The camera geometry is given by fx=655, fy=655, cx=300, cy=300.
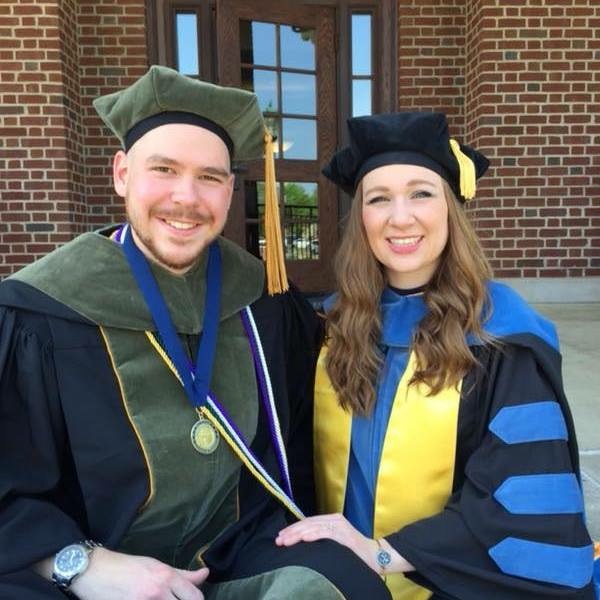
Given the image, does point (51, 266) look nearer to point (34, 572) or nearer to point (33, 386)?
point (33, 386)

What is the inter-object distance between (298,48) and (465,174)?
194 inches

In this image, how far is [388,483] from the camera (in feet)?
6.20

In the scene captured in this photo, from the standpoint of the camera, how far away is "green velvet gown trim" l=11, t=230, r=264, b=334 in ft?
5.42

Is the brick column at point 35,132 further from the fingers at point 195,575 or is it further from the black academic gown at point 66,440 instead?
the fingers at point 195,575

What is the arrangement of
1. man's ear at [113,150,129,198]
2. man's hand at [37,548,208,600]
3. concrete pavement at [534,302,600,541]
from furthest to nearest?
concrete pavement at [534,302,600,541] < man's ear at [113,150,129,198] < man's hand at [37,548,208,600]

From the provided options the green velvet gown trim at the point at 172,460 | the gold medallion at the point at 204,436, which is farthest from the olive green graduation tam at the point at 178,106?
the gold medallion at the point at 204,436

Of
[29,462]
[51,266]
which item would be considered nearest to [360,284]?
[51,266]

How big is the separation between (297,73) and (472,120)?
1.76 meters

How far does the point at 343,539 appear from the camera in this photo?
67.9 inches

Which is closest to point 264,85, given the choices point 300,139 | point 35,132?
point 300,139

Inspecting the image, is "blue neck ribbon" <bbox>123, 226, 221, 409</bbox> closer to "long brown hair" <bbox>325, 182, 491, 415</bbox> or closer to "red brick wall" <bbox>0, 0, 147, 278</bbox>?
"long brown hair" <bbox>325, 182, 491, 415</bbox>

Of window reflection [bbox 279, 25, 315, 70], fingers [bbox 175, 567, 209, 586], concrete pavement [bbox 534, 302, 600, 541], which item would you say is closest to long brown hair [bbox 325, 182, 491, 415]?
fingers [bbox 175, 567, 209, 586]

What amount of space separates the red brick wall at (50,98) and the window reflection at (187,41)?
34 centimetres

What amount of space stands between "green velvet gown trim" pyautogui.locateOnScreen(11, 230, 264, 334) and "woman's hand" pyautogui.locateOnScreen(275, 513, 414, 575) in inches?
23.6
